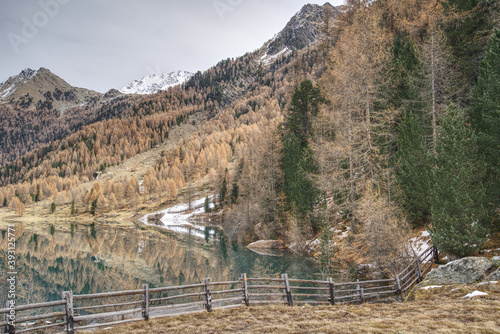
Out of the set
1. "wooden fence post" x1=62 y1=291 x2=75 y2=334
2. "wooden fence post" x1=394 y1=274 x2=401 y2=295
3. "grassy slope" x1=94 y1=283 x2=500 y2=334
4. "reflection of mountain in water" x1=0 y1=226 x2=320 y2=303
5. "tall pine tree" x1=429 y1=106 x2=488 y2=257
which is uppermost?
"tall pine tree" x1=429 y1=106 x2=488 y2=257

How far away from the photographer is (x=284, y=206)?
4125cm

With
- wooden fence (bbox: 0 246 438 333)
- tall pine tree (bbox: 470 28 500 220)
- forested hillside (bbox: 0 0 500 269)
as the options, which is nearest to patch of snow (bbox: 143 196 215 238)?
forested hillside (bbox: 0 0 500 269)

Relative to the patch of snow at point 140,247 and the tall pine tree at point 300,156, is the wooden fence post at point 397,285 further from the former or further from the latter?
the patch of snow at point 140,247

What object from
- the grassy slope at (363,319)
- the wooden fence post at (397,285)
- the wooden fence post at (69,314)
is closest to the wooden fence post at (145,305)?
the grassy slope at (363,319)

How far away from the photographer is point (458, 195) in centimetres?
1441

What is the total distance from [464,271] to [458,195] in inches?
154

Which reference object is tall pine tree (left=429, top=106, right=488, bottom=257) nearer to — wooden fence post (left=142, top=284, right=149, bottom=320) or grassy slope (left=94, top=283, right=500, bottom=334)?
grassy slope (left=94, top=283, right=500, bottom=334)

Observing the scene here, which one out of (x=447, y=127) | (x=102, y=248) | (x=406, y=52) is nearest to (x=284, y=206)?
(x=406, y=52)

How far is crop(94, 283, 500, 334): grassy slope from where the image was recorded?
7910 millimetres

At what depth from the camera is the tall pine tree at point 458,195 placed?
14.4 meters

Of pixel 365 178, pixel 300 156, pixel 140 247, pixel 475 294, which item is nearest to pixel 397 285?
pixel 475 294

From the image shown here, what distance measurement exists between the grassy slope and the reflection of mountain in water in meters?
16.3

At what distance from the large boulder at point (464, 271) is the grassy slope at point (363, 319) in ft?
1.97

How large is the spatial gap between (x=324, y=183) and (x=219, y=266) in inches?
719
